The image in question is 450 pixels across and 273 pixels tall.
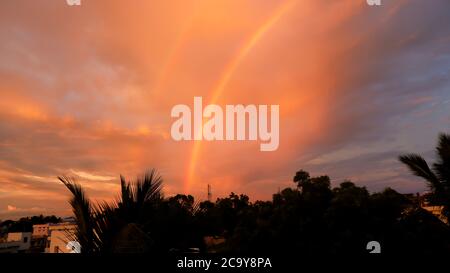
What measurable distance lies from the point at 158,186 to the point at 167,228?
21.2 inches

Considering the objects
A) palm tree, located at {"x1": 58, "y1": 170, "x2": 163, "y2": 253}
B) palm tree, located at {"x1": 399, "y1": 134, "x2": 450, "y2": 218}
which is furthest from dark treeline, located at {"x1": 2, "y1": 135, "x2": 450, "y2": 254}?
palm tree, located at {"x1": 58, "y1": 170, "x2": 163, "y2": 253}

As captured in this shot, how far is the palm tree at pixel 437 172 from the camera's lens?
10.3 meters

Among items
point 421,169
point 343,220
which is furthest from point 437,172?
point 343,220

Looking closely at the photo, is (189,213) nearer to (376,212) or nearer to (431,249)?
(376,212)

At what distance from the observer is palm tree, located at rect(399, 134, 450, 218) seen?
10320mm

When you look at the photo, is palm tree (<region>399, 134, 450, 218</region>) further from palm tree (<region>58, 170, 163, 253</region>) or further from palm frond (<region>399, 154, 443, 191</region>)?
palm tree (<region>58, 170, 163, 253</region>)

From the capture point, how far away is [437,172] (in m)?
10.6

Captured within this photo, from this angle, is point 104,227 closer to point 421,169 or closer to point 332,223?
point 332,223

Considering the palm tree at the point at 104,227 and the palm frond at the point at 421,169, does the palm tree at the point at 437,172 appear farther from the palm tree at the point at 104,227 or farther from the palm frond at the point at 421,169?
the palm tree at the point at 104,227

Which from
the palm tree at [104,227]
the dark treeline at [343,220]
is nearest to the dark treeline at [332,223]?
the dark treeline at [343,220]
